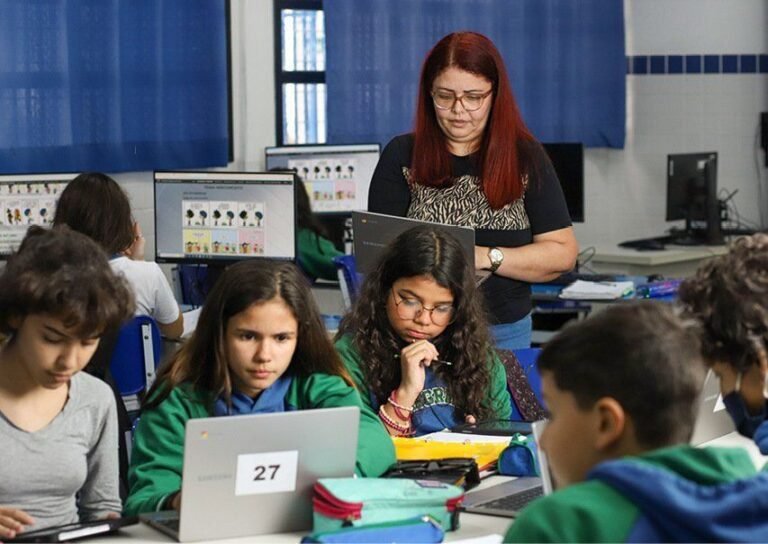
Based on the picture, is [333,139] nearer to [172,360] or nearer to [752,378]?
[172,360]

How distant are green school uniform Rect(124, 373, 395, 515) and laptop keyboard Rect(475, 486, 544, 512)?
22 centimetres

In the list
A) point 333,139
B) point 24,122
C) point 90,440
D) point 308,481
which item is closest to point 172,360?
point 90,440

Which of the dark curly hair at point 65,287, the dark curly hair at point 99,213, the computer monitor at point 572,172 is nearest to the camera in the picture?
the dark curly hair at point 65,287

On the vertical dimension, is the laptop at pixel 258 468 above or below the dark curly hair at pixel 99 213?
below

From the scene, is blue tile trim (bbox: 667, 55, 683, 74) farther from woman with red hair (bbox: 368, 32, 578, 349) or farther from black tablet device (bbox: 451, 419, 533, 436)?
black tablet device (bbox: 451, 419, 533, 436)

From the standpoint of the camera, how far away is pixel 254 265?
8.99 feet

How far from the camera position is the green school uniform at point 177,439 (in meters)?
2.49

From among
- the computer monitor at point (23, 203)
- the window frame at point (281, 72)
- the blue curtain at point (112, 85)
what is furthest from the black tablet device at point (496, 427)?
the window frame at point (281, 72)

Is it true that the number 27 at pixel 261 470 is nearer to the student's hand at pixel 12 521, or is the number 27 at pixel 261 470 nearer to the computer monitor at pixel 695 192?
the student's hand at pixel 12 521

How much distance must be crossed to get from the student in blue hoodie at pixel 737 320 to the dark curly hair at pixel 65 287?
1.02 meters

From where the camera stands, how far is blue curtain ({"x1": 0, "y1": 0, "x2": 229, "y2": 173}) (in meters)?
5.70

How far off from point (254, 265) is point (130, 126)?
354 centimetres

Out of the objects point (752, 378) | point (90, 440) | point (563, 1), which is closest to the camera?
point (752, 378)

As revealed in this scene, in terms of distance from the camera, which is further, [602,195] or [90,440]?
[602,195]
